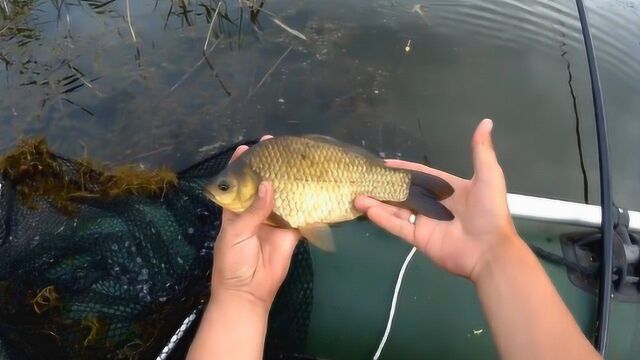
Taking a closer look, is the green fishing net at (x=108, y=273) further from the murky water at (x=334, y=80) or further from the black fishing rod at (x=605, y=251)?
the murky water at (x=334, y=80)

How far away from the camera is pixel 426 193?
194cm

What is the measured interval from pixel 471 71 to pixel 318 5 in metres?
1.75

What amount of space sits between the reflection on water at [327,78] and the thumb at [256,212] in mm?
2479

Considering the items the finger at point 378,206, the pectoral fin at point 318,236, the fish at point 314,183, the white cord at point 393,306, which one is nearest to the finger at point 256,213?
the fish at point 314,183

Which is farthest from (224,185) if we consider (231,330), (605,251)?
(605,251)

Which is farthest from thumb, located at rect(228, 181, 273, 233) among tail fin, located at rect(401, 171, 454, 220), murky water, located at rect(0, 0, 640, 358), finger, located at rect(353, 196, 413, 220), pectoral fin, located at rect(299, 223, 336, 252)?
murky water, located at rect(0, 0, 640, 358)

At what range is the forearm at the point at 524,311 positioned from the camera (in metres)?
1.48

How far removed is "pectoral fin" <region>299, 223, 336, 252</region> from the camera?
195cm

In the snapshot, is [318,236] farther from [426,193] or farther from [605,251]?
[605,251]

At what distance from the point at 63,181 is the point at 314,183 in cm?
118

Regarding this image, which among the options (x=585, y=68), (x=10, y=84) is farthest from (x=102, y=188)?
(x=585, y=68)

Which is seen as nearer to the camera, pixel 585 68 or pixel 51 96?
pixel 51 96

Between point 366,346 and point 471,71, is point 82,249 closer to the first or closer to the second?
point 366,346

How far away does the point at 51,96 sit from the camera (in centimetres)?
439
